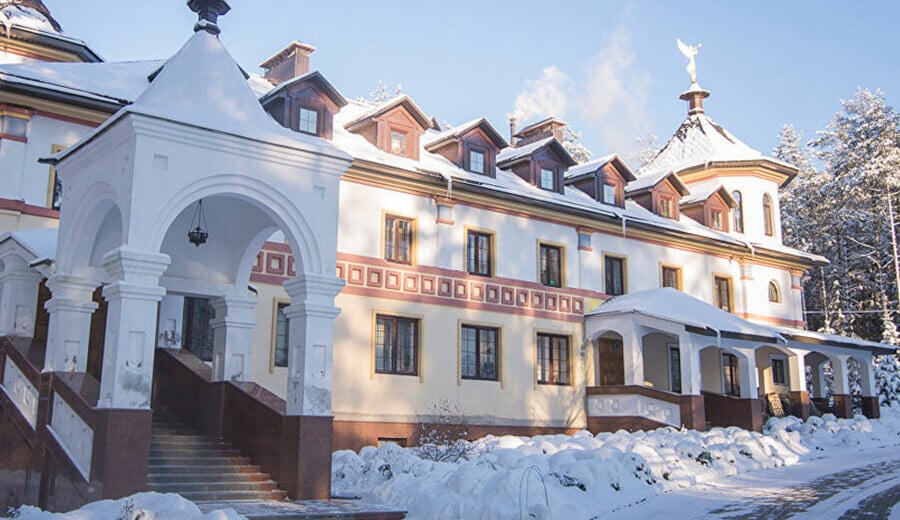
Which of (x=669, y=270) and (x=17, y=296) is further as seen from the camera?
(x=669, y=270)

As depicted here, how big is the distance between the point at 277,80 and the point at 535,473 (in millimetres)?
16410

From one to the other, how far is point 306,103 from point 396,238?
3.86 m

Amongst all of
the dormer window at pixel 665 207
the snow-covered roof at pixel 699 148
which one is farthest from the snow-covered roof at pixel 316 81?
the snow-covered roof at pixel 699 148

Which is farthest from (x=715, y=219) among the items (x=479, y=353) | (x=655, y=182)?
(x=479, y=353)

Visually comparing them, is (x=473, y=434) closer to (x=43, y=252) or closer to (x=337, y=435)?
(x=337, y=435)

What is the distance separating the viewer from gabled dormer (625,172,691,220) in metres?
28.8

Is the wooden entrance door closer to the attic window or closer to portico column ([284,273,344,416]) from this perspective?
the attic window

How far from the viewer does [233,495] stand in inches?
449

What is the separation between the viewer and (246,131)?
455 inches

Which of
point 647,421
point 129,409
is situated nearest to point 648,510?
point 129,409

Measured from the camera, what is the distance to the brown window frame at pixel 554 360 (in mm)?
23656

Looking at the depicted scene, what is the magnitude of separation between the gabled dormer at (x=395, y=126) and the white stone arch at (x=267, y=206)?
10.0 m

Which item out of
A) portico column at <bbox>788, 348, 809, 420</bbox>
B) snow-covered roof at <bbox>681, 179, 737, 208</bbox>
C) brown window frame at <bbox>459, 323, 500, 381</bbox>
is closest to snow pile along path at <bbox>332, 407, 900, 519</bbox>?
brown window frame at <bbox>459, 323, 500, 381</bbox>

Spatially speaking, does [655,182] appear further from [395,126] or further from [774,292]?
[395,126]
